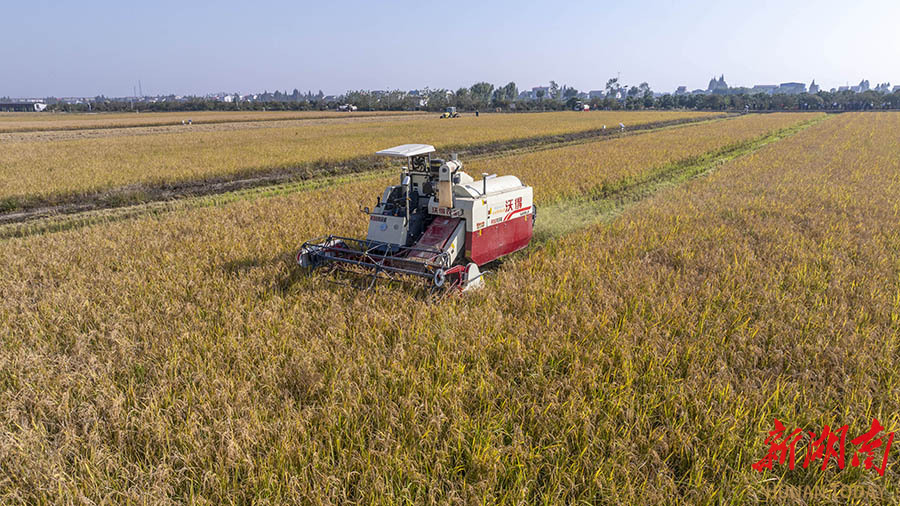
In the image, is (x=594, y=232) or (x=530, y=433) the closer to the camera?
(x=530, y=433)

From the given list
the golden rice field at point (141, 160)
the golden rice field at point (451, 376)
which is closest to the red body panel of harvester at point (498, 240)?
the golden rice field at point (451, 376)

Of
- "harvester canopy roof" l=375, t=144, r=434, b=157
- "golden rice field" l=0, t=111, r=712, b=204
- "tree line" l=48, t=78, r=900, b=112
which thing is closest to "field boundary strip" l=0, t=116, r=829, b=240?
"golden rice field" l=0, t=111, r=712, b=204

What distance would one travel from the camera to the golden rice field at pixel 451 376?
3.10 metres

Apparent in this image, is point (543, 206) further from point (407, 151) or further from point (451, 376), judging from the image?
point (451, 376)

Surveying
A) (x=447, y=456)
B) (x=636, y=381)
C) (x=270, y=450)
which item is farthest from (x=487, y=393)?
(x=270, y=450)

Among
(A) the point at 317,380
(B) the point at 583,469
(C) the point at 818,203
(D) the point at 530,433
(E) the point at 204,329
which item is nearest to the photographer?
(B) the point at 583,469

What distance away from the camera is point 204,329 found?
16.8 feet

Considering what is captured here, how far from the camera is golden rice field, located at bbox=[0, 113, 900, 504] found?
3.10 meters

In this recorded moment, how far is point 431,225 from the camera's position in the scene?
24.1 feet

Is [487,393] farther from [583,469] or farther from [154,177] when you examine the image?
[154,177]

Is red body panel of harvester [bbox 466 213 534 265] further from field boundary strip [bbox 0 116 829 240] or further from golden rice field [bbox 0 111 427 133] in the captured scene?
golden rice field [bbox 0 111 427 133]

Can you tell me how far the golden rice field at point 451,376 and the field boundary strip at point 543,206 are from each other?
3.44 metres

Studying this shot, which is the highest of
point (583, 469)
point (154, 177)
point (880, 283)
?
point (154, 177)

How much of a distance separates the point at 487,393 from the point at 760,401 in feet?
7.48
